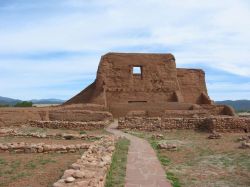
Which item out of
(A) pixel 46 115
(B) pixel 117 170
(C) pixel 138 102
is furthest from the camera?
(C) pixel 138 102

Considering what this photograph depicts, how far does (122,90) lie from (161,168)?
25.9 metres

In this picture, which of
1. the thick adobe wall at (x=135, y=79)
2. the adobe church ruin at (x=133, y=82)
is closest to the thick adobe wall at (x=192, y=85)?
the adobe church ruin at (x=133, y=82)

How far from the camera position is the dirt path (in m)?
9.43

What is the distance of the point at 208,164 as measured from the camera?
12.6 meters

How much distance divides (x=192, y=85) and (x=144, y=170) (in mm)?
32648

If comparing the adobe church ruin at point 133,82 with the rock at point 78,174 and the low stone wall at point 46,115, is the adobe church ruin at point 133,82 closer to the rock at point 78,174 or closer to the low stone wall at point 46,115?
the low stone wall at point 46,115

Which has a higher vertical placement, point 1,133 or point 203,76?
point 203,76

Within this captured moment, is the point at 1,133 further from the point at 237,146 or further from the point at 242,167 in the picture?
the point at 242,167

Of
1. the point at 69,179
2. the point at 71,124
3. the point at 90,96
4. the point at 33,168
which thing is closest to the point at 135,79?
the point at 90,96

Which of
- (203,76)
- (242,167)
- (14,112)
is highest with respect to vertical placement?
(203,76)

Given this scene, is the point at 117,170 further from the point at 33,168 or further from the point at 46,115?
the point at 46,115

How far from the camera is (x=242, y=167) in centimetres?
1202

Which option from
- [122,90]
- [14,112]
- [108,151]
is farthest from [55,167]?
[122,90]

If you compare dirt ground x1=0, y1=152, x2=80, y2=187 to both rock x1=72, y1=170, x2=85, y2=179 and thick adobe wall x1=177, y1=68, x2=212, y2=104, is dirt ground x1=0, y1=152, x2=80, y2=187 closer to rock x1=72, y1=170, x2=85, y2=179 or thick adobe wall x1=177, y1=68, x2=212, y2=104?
rock x1=72, y1=170, x2=85, y2=179
